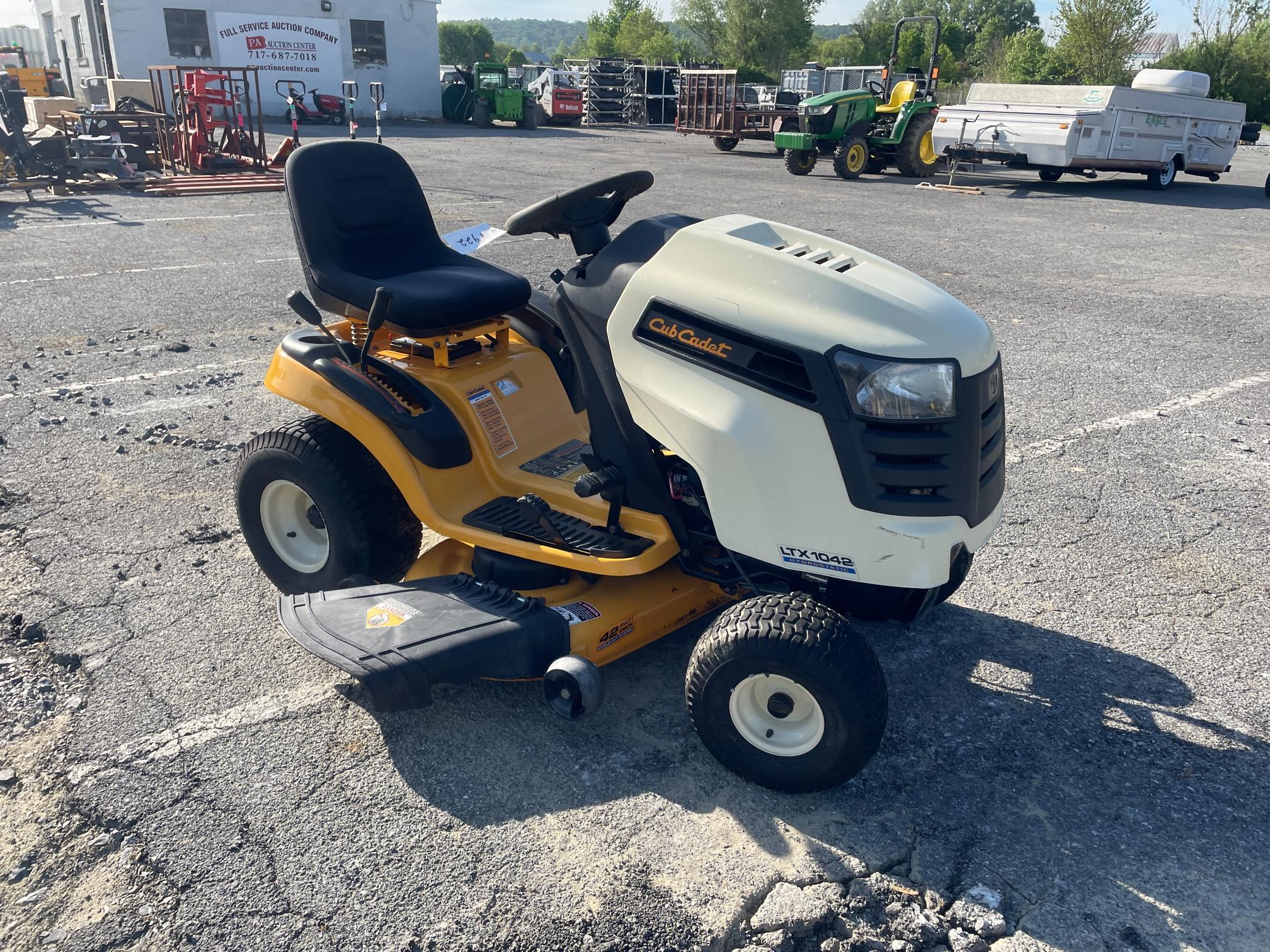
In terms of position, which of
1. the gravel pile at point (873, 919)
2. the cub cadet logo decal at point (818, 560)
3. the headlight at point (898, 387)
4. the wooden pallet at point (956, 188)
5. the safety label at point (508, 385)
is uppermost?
the headlight at point (898, 387)

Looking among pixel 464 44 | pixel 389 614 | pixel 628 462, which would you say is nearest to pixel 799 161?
pixel 628 462

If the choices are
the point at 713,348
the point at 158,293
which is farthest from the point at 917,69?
the point at 713,348

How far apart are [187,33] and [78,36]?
20.2ft

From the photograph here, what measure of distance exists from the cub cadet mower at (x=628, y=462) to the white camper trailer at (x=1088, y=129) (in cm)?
1392

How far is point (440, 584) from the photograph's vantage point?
300 cm

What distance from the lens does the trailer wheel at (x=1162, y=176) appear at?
16250mm

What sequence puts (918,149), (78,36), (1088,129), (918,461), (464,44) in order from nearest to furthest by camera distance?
1. (918,461)
2. (1088,129)
3. (918,149)
4. (78,36)
5. (464,44)

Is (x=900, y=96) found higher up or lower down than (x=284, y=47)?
lower down

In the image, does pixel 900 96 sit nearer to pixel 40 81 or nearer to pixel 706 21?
pixel 40 81

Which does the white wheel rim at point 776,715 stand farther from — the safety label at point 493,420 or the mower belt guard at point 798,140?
the mower belt guard at point 798,140

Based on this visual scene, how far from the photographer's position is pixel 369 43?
31484 millimetres

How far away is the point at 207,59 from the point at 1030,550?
30.6 meters

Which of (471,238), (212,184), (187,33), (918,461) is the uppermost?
(187,33)

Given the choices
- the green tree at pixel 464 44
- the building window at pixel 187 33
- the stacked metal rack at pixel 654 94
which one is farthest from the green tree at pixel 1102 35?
the green tree at pixel 464 44
